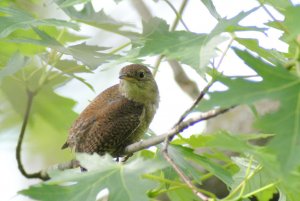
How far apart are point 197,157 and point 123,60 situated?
2.07 feet

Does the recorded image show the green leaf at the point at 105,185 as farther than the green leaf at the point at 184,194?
No

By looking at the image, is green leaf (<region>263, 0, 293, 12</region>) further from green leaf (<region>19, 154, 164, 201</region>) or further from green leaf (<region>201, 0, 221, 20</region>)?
green leaf (<region>19, 154, 164, 201</region>)

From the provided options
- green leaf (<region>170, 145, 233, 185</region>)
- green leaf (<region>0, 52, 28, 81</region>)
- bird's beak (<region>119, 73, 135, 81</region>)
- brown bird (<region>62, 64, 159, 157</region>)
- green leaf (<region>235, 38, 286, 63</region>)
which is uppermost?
green leaf (<region>235, 38, 286, 63</region>)

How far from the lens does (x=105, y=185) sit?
122 inches

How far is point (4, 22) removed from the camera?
12.0 feet

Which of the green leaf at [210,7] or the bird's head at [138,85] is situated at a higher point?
the green leaf at [210,7]

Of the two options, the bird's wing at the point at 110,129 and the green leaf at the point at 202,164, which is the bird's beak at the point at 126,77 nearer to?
the bird's wing at the point at 110,129

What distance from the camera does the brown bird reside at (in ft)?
15.5

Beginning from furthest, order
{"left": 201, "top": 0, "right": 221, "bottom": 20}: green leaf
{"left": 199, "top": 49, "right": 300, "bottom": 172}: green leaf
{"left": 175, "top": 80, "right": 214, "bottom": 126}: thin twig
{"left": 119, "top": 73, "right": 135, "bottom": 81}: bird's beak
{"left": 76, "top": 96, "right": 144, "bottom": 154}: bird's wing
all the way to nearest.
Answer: {"left": 119, "top": 73, "right": 135, "bottom": 81}: bird's beak
{"left": 76, "top": 96, "right": 144, "bottom": 154}: bird's wing
{"left": 201, "top": 0, "right": 221, "bottom": 20}: green leaf
{"left": 175, "top": 80, "right": 214, "bottom": 126}: thin twig
{"left": 199, "top": 49, "right": 300, "bottom": 172}: green leaf

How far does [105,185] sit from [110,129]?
1.75 metres

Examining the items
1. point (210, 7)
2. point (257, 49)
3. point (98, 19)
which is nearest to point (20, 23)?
point (98, 19)

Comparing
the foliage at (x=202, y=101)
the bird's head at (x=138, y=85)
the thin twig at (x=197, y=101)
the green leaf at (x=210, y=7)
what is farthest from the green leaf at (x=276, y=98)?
the bird's head at (x=138, y=85)

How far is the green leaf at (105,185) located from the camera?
119 inches

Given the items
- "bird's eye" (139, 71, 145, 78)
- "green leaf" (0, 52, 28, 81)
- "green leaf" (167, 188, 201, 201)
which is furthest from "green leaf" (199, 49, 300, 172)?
"bird's eye" (139, 71, 145, 78)
